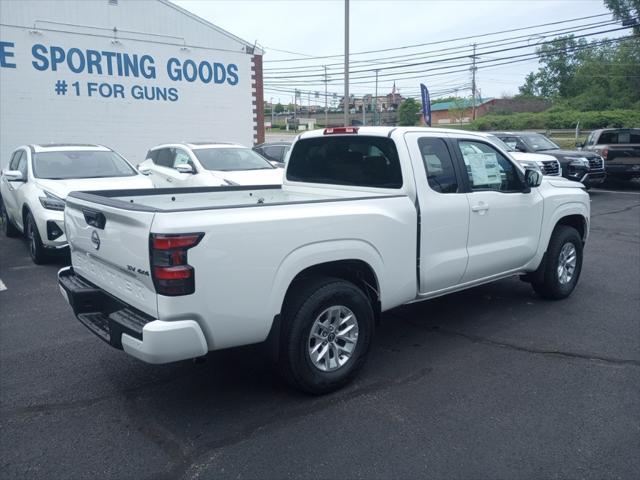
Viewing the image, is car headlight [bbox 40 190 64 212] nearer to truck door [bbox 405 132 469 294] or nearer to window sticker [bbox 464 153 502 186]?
truck door [bbox 405 132 469 294]

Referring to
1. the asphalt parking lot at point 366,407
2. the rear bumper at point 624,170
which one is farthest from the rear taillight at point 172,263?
the rear bumper at point 624,170

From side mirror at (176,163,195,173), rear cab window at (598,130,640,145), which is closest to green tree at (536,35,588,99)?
rear cab window at (598,130,640,145)

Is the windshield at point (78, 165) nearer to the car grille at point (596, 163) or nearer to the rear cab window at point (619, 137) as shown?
the car grille at point (596, 163)

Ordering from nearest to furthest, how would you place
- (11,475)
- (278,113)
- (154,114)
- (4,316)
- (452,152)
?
(11,475) < (452,152) < (4,316) < (154,114) < (278,113)

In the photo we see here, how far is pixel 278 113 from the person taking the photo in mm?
129750

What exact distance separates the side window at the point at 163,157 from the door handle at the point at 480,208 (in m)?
8.22

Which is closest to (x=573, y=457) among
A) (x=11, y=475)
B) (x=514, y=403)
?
(x=514, y=403)

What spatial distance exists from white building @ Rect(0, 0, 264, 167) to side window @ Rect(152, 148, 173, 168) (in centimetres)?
522

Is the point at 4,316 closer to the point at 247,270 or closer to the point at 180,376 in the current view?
the point at 180,376

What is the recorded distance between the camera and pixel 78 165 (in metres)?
8.77

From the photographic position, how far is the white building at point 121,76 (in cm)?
1524

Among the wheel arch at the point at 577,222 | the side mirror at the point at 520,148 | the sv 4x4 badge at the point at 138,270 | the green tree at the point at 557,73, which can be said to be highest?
the green tree at the point at 557,73

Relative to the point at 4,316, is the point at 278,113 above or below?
above

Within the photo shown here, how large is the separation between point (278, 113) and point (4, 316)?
127940 mm
